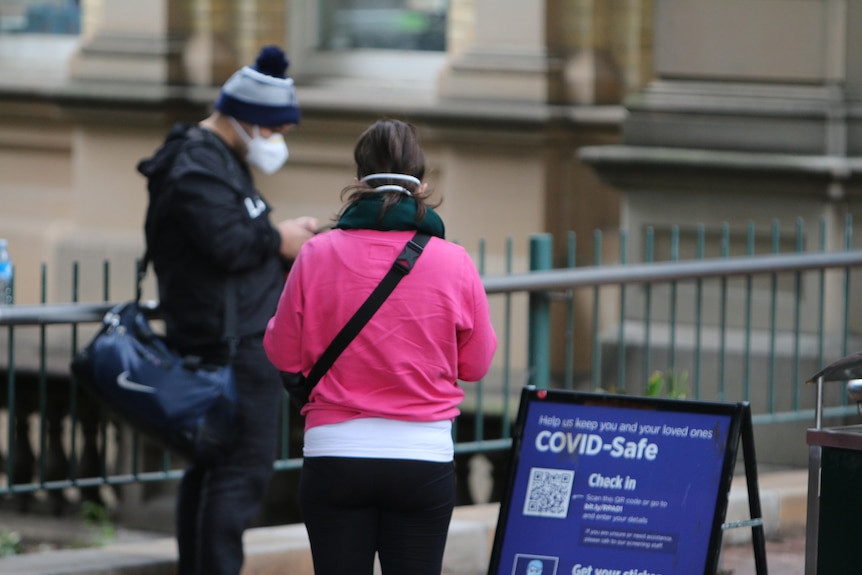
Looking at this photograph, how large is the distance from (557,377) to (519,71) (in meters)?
1.78

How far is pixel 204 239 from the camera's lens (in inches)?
203

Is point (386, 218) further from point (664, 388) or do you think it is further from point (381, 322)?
point (664, 388)

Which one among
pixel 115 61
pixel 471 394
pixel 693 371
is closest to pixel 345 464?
pixel 693 371

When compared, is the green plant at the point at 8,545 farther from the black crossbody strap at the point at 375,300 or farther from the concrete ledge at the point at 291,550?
the black crossbody strap at the point at 375,300

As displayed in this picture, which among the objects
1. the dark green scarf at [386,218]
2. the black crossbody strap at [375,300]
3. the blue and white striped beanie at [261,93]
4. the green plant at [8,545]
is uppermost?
the blue and white striped beanie at [261,93]

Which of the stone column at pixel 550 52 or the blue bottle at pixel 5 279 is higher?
the stone column at pixel 550 52

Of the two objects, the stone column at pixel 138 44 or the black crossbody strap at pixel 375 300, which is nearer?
the black crossbody strap at pixel 375 300

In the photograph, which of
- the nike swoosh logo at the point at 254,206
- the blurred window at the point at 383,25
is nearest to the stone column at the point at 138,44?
the blurred window at the point at 383,25

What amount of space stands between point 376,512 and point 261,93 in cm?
176

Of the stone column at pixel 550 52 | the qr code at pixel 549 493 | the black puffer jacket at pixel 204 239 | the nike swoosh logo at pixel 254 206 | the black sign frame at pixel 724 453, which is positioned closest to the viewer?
the black sign frame at pixel 724 453

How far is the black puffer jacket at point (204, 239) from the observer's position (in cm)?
518

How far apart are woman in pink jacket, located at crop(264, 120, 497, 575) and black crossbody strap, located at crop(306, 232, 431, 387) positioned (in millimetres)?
16

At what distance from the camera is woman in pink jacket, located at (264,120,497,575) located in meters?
4.07

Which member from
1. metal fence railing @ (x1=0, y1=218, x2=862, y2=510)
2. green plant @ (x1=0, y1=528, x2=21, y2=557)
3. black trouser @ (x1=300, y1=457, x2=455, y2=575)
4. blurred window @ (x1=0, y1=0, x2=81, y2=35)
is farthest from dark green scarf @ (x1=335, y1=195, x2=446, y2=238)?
blurred window @ (x1=0, y1=0, x2=81, y2=35)
